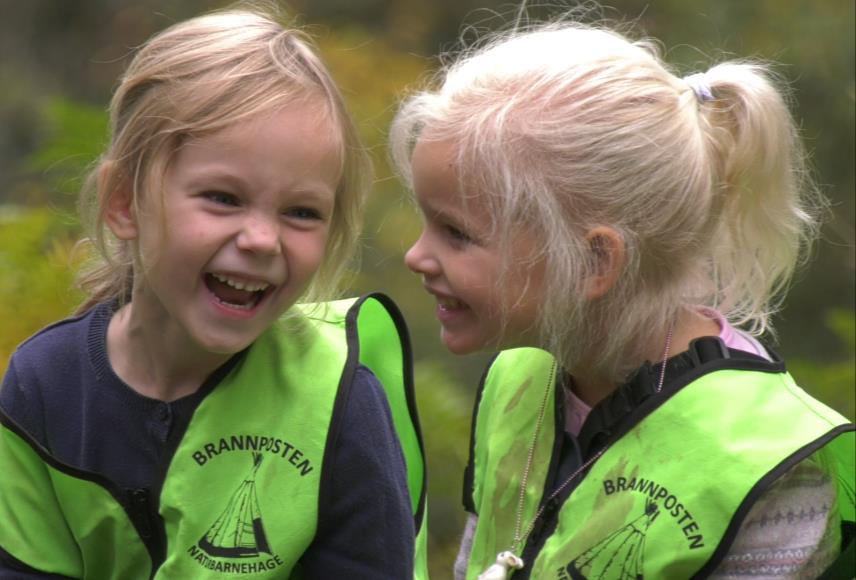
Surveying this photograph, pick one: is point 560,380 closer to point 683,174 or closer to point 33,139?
point 683,174

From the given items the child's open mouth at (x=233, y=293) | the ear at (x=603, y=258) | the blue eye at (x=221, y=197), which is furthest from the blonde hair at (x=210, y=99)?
the ear at (x=603, y=258)

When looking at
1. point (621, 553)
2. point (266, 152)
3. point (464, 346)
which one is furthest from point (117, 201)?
point (621, 553)

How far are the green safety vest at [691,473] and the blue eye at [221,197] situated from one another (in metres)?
0.89

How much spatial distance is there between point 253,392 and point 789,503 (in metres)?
1.07

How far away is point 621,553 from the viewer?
2.86m

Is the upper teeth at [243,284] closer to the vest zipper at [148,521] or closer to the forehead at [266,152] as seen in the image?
the forehead at [266,152]

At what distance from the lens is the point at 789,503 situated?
288 cm

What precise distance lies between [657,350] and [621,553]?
0.43 metres

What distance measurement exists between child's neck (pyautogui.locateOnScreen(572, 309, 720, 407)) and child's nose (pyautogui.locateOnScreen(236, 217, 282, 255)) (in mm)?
723

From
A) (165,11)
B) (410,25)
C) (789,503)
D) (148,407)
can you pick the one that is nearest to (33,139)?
(165,11)

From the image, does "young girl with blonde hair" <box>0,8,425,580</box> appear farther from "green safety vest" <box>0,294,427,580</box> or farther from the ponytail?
the ponytail

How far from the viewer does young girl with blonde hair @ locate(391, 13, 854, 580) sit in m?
2.86

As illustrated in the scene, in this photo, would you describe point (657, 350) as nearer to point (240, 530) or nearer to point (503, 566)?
point (503, 566)

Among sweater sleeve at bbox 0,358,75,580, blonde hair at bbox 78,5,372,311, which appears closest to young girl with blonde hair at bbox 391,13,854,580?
blonde hair at bbox 78,5,372,311
